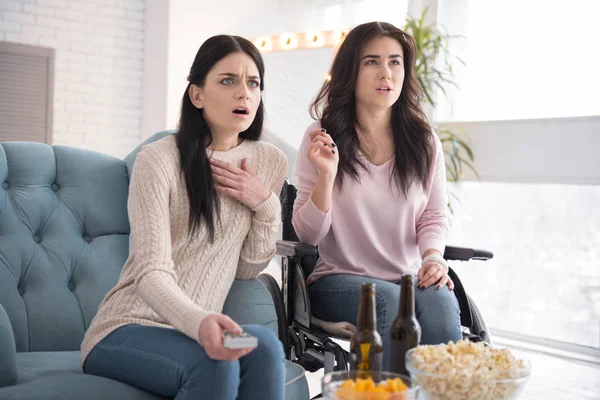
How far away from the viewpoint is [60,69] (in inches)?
239

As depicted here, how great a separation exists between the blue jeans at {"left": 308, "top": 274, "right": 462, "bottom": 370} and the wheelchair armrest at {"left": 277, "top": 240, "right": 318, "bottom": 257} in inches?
4.2

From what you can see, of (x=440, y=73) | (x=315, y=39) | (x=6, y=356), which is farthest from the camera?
Result: (x=315, y=39)

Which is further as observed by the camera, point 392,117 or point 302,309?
point 392,117

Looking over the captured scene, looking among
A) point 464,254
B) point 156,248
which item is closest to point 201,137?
point 156,248

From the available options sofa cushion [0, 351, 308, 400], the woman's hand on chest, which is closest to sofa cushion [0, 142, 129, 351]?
sofa cushion [0, 351, 308, 400]

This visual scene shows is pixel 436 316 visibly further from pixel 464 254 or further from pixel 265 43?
pixel 265 43

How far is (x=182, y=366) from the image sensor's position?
1479 millimetres

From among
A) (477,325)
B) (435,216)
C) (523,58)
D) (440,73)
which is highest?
(523,58)

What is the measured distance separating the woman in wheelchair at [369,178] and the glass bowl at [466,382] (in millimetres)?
811

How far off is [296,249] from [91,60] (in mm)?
4591

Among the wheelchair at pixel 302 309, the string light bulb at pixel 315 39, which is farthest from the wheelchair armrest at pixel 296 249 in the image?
the string light bulb at pixel 315 39

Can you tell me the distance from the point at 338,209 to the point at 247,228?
40 cm

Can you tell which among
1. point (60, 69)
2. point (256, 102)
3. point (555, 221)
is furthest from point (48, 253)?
point (60, 69)

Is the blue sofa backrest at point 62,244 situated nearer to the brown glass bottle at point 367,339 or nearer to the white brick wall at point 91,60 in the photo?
the brown glass bottle at point 367,339
